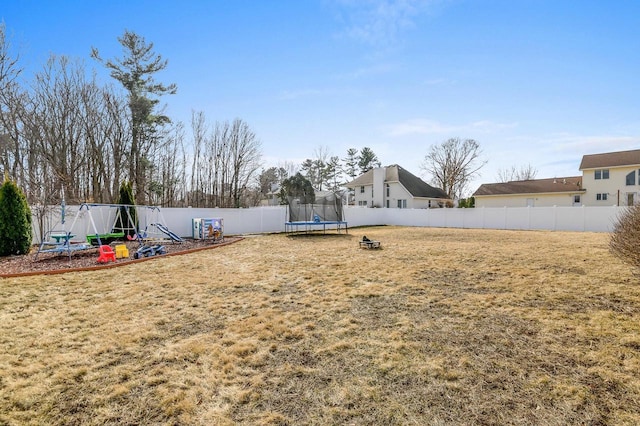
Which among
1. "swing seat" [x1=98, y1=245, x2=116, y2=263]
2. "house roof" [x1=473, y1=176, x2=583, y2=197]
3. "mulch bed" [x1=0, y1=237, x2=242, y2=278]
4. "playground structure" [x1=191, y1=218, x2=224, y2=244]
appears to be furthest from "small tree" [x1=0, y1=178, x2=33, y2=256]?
"house roof" [x1=473, y1=176, x2=583, y2=197]

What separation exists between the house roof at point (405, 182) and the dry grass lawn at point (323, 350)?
2363 centimetres

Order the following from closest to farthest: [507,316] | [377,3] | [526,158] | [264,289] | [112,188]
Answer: [507,316]
[264,289]
[377,3]
[112,188]
[526,158]

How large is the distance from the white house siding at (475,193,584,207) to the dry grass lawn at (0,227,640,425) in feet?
80.5

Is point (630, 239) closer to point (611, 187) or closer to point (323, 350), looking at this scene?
point (323, 350)

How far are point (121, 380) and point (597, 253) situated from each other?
10.8 metres

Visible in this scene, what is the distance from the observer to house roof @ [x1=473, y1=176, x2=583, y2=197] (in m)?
25.6

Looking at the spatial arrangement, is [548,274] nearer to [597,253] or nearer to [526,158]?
[597,253]

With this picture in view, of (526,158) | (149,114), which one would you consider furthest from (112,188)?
(526,158)

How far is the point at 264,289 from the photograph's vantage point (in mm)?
5227

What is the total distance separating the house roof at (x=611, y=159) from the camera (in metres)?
23.0

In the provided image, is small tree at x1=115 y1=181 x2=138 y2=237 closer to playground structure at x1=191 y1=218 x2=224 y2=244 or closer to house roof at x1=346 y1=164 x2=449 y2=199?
playground structure at x1=191 y1=218 x2=224 y2=244

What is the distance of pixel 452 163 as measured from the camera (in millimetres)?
36312

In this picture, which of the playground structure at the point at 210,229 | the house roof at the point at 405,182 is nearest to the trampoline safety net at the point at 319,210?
the playground structure at the point at 210,229

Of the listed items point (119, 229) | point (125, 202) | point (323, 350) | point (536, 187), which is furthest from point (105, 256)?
point (536, 187)
